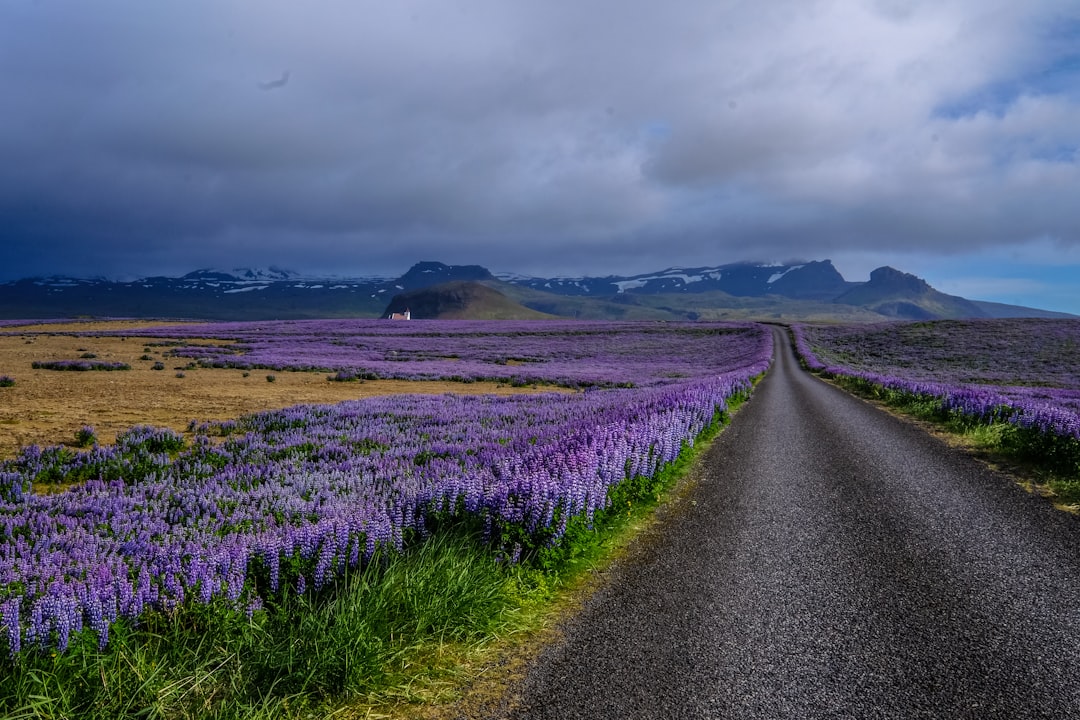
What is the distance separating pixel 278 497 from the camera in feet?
24.2

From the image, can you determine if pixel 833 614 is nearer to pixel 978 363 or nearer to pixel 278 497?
pixel 278 497

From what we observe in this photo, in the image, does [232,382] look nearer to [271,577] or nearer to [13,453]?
[13,453]

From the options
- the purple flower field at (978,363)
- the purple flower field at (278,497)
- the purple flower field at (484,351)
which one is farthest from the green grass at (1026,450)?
the purple flower field at (484,351)

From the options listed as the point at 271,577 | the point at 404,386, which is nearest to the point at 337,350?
the point at 404,386

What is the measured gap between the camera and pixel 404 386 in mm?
30906

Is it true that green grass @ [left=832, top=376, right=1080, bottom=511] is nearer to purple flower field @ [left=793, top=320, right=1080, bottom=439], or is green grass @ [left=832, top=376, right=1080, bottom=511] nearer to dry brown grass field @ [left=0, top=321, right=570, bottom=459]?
purple flower field @ [left=793, top=320, right=1080, bottom=439]

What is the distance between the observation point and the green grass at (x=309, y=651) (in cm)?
344

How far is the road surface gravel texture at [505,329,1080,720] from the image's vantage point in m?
4.04

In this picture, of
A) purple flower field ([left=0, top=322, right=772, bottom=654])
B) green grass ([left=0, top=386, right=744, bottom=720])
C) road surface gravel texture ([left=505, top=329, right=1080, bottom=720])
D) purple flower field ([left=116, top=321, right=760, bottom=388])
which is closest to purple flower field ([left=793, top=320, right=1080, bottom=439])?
road surface gravel texture ([left=505, top=329, right=1080, bottom=720])

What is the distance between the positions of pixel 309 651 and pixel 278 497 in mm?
3898

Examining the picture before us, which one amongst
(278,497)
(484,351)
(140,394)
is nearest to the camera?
(278,497)

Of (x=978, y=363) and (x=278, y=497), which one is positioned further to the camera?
(x=978, y=363)

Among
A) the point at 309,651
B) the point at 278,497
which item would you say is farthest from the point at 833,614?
the point at 278,497

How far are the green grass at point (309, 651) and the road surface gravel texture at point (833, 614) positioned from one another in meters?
0.68
